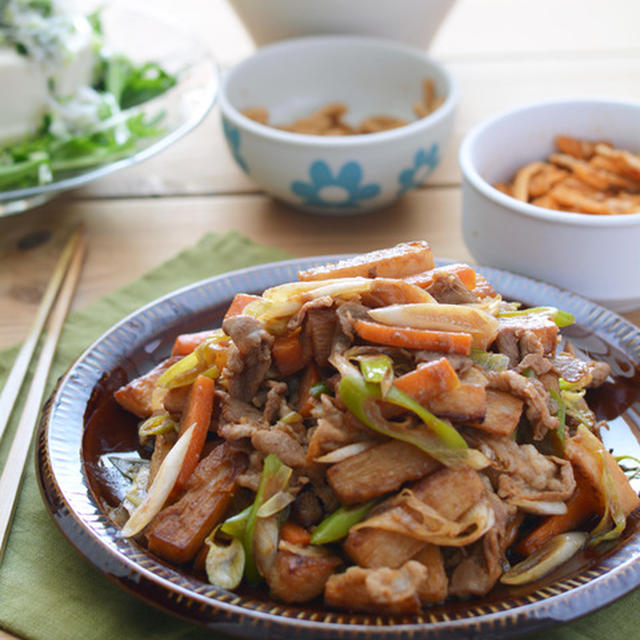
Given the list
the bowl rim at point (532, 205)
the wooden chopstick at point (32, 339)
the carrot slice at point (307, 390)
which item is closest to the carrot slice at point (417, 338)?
the carrot slice at point (307, 390)

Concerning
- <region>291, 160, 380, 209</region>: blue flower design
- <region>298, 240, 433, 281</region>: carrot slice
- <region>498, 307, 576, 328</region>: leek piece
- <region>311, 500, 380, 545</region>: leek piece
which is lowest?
<region>291, 160, 380, 209</region>: blue flower design

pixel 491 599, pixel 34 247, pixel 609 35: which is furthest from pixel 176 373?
pixel 609 35

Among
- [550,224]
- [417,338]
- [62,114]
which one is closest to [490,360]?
[417,338]

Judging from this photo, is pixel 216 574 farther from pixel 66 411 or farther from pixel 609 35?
pixel 609 35

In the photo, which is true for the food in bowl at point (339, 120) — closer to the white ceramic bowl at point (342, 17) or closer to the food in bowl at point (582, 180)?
the white ceramic bowl at point (342, 17)

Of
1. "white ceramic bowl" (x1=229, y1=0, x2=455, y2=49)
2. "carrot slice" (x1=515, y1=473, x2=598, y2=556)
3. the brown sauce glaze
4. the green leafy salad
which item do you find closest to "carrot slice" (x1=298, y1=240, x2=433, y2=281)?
the brown sauce glaze

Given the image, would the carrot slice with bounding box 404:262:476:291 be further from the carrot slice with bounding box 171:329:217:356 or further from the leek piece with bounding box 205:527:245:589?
the leek piece with bounding box 205:527:245:589
